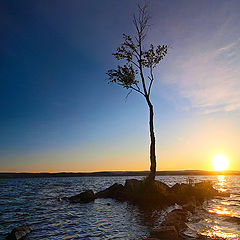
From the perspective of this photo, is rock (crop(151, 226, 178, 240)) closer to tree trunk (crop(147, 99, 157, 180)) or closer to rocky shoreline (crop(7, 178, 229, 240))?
rocky shoreline (crop(7, 178, 229, 240))

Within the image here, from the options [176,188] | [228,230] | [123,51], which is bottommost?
[228,230]

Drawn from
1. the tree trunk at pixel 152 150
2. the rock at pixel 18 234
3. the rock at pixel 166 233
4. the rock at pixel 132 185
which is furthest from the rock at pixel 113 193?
the rock at pixel 166 233

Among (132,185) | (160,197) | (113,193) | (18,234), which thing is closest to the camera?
(18,234)

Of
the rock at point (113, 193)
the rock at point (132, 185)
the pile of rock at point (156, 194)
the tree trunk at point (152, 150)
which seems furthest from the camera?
the rock at point (113, 193)

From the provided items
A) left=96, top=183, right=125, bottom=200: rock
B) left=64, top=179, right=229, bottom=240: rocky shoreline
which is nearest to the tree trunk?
left=64, top=179, right=229, bottom=240: rocky shoreline

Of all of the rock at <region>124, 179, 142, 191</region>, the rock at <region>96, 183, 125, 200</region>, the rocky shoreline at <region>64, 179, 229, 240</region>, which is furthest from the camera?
the rock at <region>96, 183, 125, 200</region>

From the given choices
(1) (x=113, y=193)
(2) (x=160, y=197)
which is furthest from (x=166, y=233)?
(1) (x=113, y=193)

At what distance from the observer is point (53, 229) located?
13344mm

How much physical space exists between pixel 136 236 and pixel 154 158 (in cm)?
1428

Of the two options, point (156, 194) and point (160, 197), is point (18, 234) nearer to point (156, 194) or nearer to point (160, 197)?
point (156, 194)

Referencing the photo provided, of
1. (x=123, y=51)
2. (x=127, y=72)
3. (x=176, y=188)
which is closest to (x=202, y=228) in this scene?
(x=176, y=188)

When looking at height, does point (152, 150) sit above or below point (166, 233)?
above

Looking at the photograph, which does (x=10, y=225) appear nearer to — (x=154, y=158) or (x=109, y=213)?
(x=109, y=213)

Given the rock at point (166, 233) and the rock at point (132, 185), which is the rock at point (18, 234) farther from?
the rock at point (132, 185)
